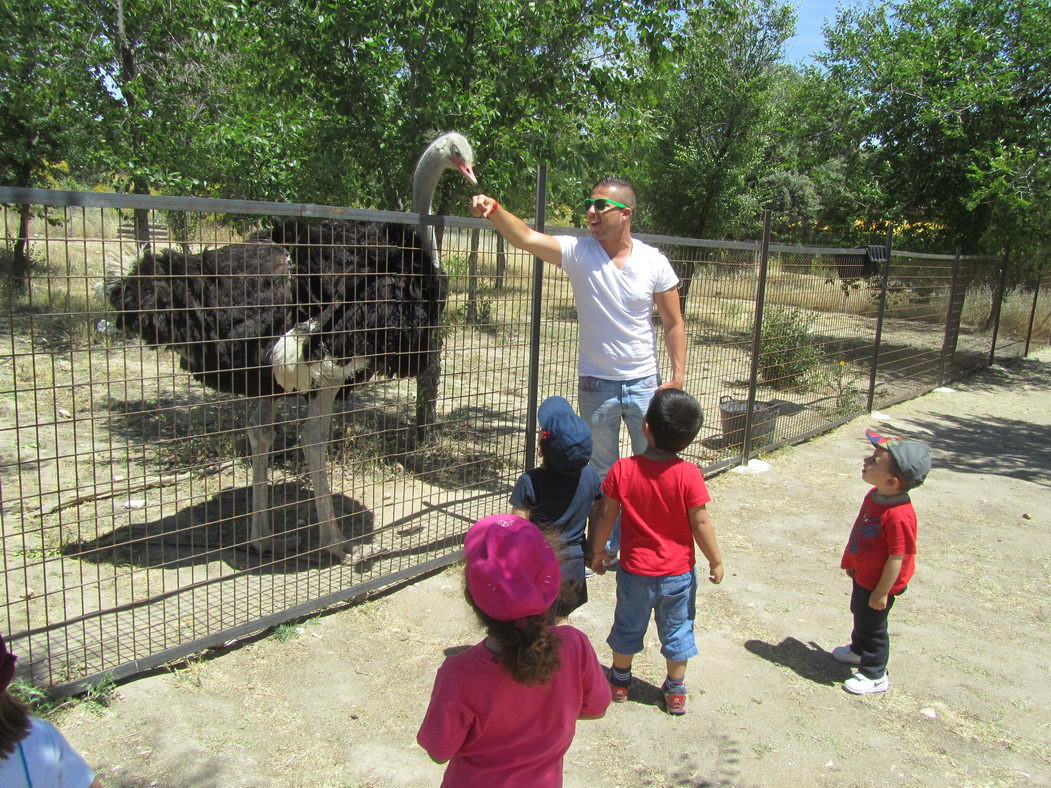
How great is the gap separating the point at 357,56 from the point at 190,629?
4131 millimetres

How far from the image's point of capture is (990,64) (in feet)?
37.4

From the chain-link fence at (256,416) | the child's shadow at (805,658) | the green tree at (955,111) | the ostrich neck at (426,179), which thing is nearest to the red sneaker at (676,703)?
the child's shadow at (805,658)

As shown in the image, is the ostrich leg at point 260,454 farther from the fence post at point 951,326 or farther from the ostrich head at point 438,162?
the fence post at point 951,326

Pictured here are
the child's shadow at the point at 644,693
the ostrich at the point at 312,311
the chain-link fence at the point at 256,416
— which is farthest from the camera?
the ostrich at the point at 312,311

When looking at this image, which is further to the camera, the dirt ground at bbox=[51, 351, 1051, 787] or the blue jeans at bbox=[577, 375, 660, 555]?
the blue jeans at bbox=[577, 375, 660, 555]

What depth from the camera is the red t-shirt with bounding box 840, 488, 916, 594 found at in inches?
134

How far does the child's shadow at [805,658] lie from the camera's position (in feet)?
12.4

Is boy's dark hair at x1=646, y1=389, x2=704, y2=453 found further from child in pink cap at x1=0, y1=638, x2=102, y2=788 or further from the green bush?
the green bush

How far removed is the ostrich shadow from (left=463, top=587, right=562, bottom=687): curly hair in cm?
235

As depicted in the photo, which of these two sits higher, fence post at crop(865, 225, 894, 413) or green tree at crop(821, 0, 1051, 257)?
green tree at crop(821, 0, 1051, 257)

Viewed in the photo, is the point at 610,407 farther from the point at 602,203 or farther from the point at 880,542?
the point at 880,542

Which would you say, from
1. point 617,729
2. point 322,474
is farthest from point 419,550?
point 617,729

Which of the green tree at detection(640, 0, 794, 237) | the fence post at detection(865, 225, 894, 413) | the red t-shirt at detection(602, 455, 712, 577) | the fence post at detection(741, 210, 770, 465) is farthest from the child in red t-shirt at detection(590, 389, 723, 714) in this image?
the green tree at detection(640, 0, 794, 237)

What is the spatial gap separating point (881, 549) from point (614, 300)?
1592 millimetres
